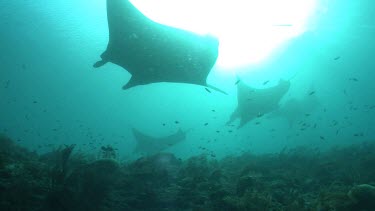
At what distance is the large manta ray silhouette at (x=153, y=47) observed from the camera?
8180mm

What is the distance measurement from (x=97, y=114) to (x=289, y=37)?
54.7 meters

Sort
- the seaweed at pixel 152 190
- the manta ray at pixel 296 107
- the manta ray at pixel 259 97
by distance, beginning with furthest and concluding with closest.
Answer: the manta ray at pixel 296 107 → the manta ray at pixel 259 97 → the seaweed at pixel 152 190

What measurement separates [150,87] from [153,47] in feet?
161

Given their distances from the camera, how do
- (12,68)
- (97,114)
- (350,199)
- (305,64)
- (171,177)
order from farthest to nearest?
(97,114)
(12,68)
(305,64)
(171,177)
(350,199)

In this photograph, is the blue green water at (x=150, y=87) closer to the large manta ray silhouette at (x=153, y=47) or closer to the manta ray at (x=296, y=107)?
the manta ray at (x=296, y=107)

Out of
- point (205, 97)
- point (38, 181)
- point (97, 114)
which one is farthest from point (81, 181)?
point (97, 114)

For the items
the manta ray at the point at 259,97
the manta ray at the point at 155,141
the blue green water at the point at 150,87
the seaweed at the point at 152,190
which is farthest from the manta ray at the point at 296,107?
the seaweed at the point at 152,190

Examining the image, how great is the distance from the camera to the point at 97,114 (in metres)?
70.1

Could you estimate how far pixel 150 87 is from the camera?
188 feet

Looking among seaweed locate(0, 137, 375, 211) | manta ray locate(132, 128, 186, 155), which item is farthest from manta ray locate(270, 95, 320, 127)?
seaweed locate(0, 137, 375, 211)

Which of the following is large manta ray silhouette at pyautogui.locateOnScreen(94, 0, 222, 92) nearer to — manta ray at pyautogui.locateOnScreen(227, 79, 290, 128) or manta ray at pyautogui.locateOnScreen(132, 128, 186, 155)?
manta ray at pyautogui.locateOnScreen(227, 79, 290, 128)

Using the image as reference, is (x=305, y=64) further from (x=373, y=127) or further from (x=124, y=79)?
(x=373, y=127)

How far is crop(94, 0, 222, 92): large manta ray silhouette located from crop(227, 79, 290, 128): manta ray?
730cm

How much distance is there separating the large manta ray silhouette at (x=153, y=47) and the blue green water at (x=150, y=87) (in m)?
8.29
